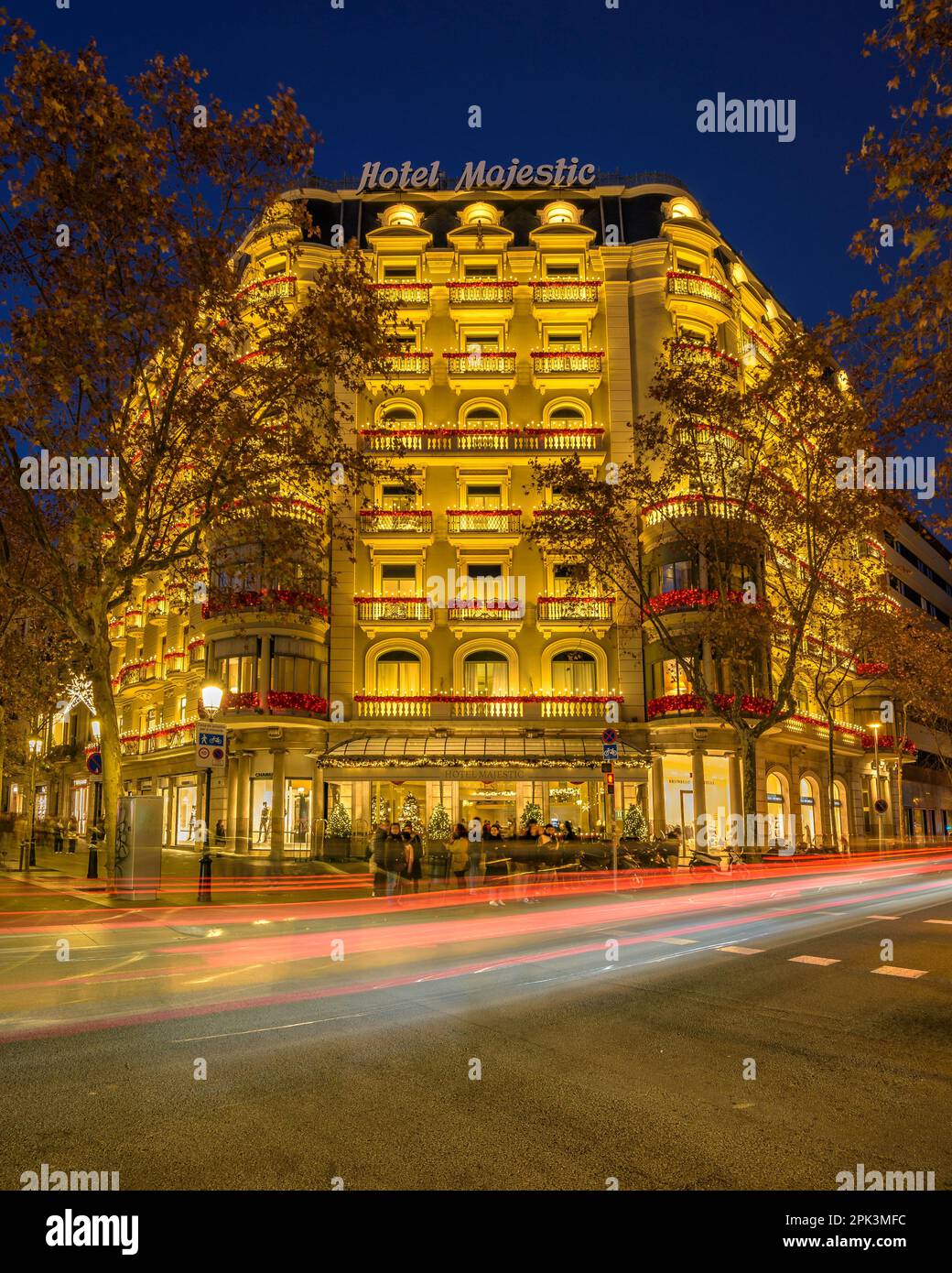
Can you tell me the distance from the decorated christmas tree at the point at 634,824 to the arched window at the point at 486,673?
21.6ft

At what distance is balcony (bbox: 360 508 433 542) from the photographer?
35938 mm

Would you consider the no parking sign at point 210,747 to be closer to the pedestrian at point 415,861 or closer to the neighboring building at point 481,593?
the pedestrian at point 415,861

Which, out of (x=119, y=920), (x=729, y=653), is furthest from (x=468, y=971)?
(x=729, y=653)

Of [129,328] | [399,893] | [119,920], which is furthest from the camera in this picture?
[399,893]

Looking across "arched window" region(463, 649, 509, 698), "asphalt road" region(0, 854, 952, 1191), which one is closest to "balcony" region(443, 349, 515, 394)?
"arched window" region(463, 649, 509, 698)

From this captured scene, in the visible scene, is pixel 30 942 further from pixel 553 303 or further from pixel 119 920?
pixel 553 303

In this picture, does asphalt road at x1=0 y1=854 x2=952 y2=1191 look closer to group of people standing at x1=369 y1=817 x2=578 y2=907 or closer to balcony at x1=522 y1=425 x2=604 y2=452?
group of people standing at x1=369 y1=817 x2=578 y2=907

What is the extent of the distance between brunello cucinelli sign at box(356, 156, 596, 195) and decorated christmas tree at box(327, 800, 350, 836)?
90.9ft

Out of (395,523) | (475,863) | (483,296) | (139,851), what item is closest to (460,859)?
(475,863)

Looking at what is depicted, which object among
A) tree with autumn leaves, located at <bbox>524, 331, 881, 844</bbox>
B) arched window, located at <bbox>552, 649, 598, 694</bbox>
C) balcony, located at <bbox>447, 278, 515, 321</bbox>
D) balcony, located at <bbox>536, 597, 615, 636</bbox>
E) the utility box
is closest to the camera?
the utility box

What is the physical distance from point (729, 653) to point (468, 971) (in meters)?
18.0

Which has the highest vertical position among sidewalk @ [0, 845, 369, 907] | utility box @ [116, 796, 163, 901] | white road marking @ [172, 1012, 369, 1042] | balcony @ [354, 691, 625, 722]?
balcony @ [354, 691, 625, 722]

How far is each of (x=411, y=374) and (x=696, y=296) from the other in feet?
40.2
